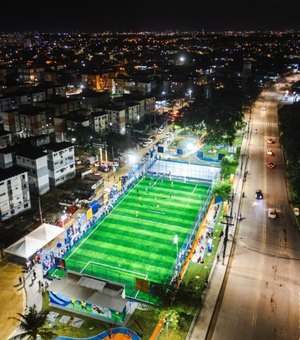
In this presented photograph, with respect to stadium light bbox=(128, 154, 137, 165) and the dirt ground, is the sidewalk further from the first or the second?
stadium light bbox=(128, 154, 137, 165)

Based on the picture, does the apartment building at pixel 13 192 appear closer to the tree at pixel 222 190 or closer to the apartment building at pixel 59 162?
the apartment building at pixel 59 162

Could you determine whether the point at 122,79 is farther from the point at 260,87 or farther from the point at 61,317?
the point at 61,317

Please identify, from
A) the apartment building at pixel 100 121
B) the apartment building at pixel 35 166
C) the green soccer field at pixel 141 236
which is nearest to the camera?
the green soccer field at pixel 141 236

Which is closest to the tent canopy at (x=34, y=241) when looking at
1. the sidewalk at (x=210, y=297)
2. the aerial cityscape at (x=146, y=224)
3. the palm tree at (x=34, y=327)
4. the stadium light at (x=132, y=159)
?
the aerial cityscape at (x=146, y=224)

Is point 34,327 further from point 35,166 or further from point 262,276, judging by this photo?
point 35,166

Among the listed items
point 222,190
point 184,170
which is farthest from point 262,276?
point 184,170

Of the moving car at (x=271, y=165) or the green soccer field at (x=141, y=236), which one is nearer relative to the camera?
the green soccer field at (x=141, y=236)
